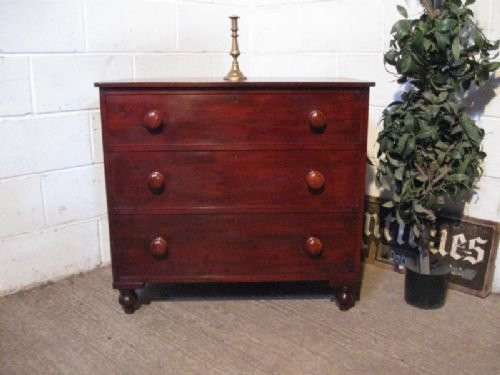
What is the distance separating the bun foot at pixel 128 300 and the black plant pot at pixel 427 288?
931mm

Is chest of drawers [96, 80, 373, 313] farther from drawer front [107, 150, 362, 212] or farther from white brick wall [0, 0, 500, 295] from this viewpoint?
white brick wall [0, 0, 500, 295]

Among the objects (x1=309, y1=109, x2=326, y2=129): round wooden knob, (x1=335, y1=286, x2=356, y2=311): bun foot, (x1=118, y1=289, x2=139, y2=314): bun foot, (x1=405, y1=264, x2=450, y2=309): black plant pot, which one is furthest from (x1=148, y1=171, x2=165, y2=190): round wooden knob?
(x1=405, y1=264, x2=450, y2=309): black plant pot

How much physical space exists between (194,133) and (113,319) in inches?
26.1

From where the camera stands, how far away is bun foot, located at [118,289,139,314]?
5.64 ft

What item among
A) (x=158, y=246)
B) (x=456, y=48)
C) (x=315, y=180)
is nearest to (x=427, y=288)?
(x=315, y=180)

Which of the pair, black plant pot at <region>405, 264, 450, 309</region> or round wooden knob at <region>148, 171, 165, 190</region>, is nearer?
round wooden knob at <region>148, 171, 165, 190</region>

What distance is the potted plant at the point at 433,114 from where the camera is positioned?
158cm

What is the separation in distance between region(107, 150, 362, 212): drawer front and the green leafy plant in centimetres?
19

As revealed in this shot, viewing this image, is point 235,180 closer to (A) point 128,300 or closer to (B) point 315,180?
(B) point 315,180

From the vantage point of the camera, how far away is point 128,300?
1721mm

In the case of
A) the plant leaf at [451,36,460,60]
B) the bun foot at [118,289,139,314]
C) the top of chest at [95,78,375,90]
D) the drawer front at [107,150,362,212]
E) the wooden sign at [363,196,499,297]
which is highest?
the plant leaf at [451,36,460,60]

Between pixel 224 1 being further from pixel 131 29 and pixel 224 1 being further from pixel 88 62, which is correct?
pixel 88 62

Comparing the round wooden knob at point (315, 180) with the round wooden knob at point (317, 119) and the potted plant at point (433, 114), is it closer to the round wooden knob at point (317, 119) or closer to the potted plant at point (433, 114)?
the round wooden knob at point (317, 119)

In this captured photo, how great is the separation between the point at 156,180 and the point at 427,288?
959 millimetres
